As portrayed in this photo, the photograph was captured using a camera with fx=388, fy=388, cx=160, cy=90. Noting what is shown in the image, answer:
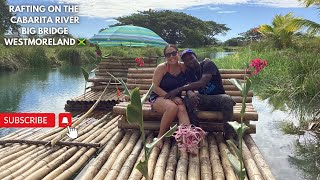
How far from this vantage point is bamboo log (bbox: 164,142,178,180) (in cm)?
373

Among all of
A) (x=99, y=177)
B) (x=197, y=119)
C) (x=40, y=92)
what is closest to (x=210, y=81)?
(x=197, y=119)

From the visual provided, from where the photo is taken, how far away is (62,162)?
4742 mm

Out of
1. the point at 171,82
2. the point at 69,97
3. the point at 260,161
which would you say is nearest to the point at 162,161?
the point at 260,161

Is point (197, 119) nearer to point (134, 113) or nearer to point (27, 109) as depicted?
point (134, 113)

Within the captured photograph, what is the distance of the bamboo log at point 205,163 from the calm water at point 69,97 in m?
1.17

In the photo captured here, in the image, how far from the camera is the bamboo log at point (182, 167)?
3.69 meters

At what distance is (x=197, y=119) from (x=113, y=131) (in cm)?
188

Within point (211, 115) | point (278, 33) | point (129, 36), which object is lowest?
point (211, 115)

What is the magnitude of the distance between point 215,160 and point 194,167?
0.34 meters

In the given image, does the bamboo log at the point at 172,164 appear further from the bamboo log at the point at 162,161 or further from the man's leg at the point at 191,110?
the man's leg at the point at 191,110

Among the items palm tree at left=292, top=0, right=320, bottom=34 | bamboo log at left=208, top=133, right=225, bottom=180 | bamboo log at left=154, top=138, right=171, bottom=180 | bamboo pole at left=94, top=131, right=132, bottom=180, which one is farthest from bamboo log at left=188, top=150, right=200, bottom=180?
palm tree at left=292, top=0, right=320, bottom=34

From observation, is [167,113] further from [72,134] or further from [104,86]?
[104,86]

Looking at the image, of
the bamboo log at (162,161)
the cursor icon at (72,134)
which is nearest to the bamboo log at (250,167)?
the bamboo log at (162,161)

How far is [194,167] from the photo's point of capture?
389cm
